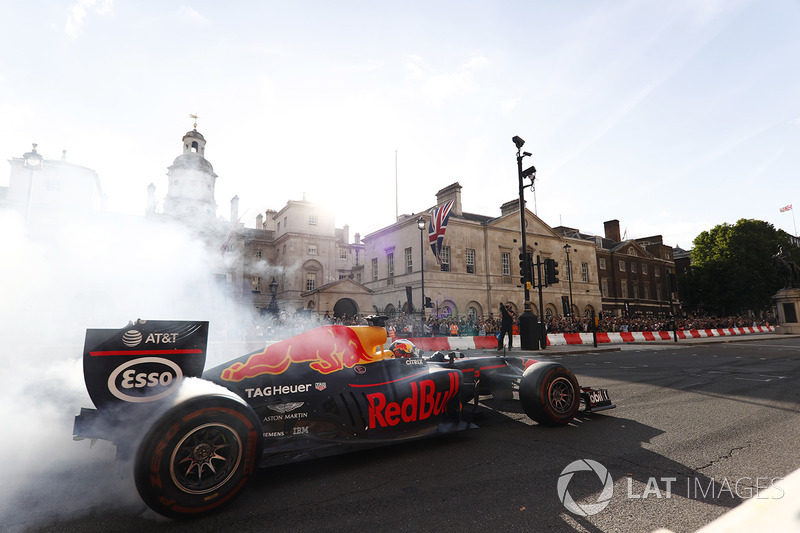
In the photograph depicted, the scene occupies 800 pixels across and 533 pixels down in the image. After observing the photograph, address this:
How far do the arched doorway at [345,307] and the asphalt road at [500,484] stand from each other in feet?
96.9

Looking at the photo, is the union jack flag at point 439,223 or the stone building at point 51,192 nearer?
the stone building at point 51,192

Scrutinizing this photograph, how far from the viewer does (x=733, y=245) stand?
49406mm

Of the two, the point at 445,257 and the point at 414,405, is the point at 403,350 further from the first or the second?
the point at 445,257

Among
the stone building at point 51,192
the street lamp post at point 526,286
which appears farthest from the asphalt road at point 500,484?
the street lamp post at point 526,286

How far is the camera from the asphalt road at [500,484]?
9.16 feet

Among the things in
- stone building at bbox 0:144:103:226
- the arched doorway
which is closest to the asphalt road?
stone building at bbox 0:144:103:226

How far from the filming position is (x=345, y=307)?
118 ft

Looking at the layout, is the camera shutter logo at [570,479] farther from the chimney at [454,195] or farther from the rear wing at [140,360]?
the chimney at [454,195]

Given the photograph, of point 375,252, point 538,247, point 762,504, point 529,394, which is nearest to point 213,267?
point 529,394

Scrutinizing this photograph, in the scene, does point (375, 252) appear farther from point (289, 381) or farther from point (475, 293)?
point (289, 381)

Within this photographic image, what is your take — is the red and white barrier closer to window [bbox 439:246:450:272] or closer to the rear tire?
the rear tire

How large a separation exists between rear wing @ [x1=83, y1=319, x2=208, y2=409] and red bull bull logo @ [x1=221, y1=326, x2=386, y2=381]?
1.56ft

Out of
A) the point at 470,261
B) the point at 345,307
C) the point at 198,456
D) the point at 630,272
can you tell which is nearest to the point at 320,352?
the point at 198,456

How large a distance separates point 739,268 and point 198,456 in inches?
2452
